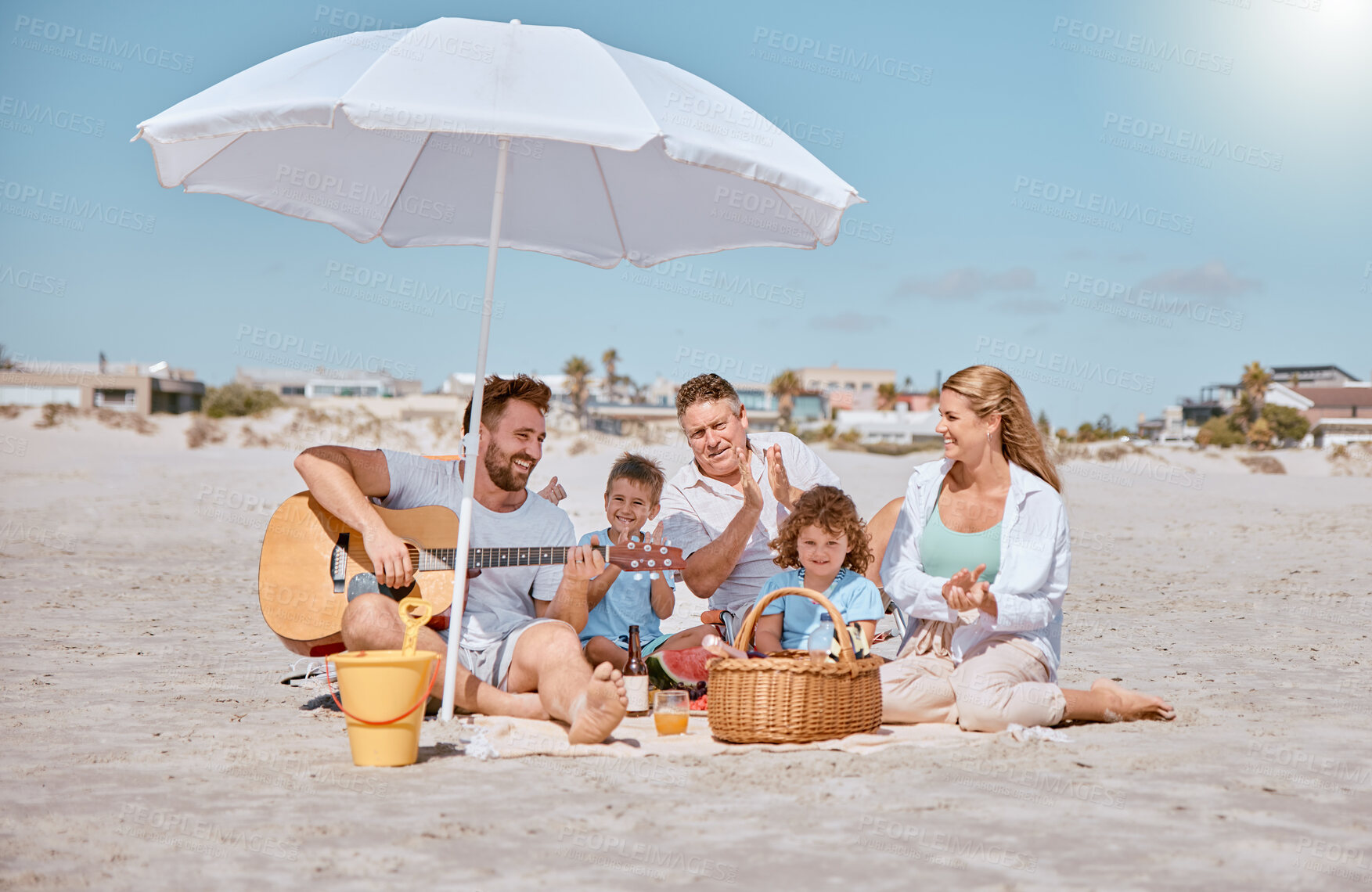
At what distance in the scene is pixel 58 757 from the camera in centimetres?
424

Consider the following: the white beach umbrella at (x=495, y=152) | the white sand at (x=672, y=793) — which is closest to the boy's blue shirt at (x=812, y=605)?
the white sand at (x=672, y=793)

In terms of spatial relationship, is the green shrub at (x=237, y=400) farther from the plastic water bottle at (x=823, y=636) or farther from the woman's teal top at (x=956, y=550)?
the woman's teal top at (x=956, y=550)

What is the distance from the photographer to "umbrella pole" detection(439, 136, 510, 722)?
4.70 m

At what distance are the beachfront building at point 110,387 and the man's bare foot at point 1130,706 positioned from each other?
3602cm

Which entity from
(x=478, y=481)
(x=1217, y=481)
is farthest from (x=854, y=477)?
(x=478, y=481)

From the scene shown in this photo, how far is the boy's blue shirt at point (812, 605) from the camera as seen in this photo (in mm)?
5031

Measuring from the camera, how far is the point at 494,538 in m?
5.12

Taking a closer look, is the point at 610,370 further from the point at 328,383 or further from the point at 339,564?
the point at 339,564

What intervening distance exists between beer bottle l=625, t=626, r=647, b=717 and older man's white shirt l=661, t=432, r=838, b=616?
1.59 feet

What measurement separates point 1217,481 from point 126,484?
21600mm

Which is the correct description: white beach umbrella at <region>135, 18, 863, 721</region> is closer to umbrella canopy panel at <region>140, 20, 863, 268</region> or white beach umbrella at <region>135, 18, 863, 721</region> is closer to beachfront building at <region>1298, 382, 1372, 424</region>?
umbrella canopy panel at <region>140, 20, 863, 268</region>

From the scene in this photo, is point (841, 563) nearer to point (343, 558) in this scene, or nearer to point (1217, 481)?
point (343, 558)

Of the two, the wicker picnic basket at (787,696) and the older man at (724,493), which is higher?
the older man at (724,493)

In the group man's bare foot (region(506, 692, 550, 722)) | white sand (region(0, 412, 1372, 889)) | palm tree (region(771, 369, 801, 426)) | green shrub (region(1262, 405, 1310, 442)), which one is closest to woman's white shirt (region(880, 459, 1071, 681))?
white sand (region(0, 412, 1372, 889))
